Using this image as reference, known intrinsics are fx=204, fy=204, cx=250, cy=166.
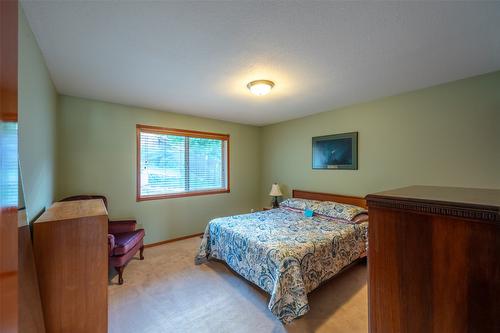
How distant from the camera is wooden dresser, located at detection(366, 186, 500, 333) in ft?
1.86

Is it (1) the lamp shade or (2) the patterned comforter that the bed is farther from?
(1) the lamp shade

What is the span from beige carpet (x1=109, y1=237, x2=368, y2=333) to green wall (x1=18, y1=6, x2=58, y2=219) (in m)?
1.26

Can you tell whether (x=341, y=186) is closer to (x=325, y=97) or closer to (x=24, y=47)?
(x=325, y=97)

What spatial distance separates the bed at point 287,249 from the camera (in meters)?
1.86

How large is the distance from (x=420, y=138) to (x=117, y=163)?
14.8ft

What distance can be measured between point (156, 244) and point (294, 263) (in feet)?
8.87

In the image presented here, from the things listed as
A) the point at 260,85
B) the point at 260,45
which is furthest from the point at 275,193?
the point at 260,45

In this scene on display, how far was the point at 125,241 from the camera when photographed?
2.58m

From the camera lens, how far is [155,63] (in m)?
2.04

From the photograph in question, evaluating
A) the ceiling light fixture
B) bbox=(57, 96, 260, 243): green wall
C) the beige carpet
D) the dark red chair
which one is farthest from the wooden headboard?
the dark red chair

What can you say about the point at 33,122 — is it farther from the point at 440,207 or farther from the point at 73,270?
the point at 440,207

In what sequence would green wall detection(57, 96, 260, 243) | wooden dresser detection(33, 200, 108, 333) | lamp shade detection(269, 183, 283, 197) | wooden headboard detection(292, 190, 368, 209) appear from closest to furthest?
1. wooden dresser detection(33, 200, 108, 333)
2. green wall detection(57, 96, 260, 243)
3. wooden headboard detection(292, 190, 368, 209)
4. lamp shade detection(269, 183, 283, 197)

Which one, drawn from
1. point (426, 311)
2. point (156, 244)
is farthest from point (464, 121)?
point (156, 244)

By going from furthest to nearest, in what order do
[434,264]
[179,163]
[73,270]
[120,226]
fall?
[179,163] < [120,226] < [73,270] < [434,264]
